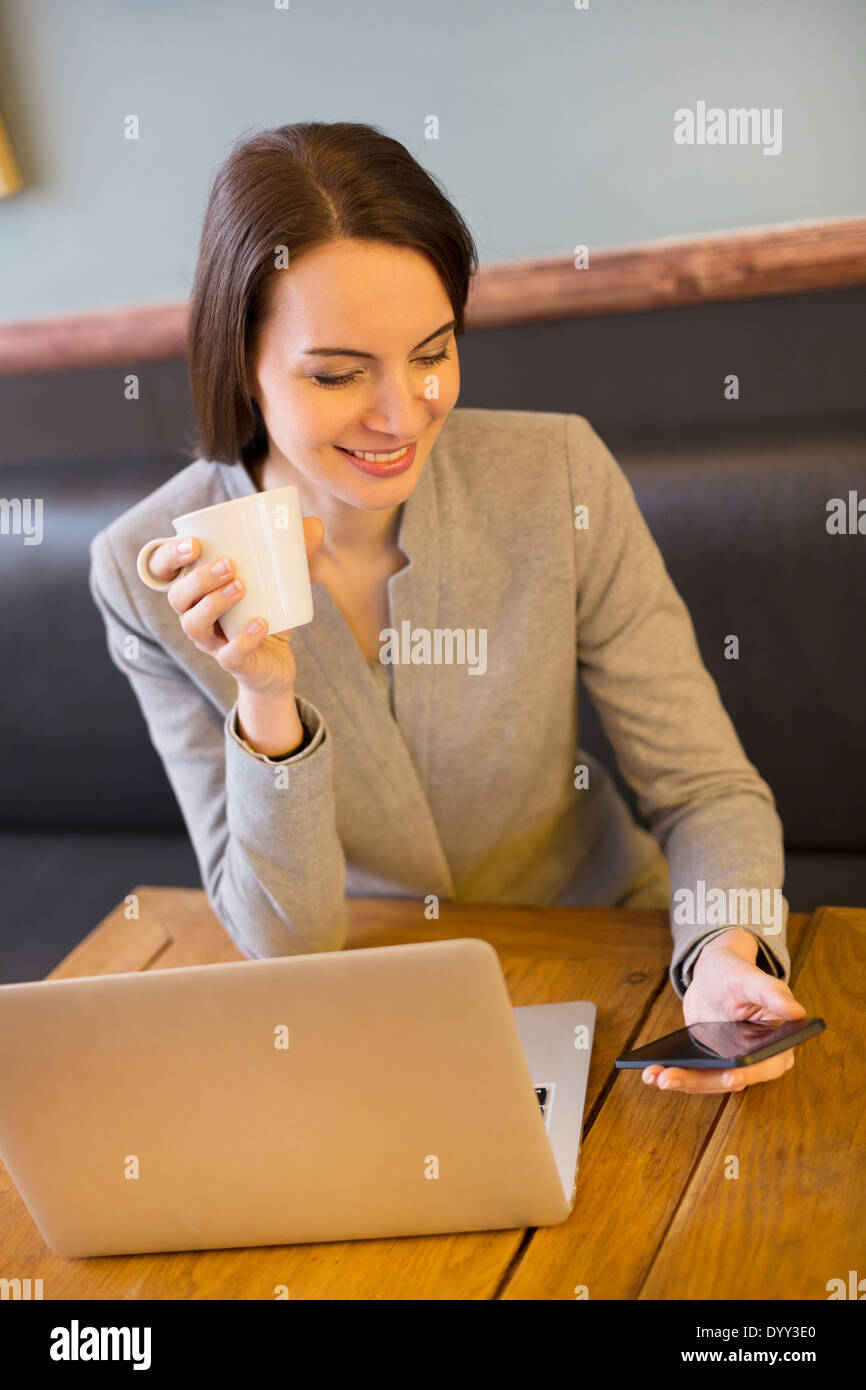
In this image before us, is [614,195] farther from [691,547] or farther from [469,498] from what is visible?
[469,498]

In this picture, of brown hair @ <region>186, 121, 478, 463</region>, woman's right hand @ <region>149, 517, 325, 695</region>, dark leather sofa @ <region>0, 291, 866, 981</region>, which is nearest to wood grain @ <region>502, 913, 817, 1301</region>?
woman's right hand @ <region>149, 517, 325, 695</region>

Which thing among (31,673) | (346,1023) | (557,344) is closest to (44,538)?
(31,673)

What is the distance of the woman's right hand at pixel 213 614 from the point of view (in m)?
0.99

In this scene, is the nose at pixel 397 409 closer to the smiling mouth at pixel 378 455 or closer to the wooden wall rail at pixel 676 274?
the smiling mouth at pixel 378 455

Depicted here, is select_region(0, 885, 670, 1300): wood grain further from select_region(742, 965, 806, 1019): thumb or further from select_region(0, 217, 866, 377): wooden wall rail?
select_region(0, 217, 866, 377): wooden wall rail

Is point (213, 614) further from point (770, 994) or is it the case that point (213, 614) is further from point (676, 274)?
point (676, 274)

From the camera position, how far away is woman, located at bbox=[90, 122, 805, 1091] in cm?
110

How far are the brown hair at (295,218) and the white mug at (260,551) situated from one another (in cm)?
25

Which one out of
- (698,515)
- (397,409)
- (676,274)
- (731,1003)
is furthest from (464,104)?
(731,1003)

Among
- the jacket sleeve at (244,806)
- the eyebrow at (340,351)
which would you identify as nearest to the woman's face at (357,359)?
the eyebrow at (340,351)

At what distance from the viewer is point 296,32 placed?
1.88 metres

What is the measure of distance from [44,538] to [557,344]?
2.70 ft

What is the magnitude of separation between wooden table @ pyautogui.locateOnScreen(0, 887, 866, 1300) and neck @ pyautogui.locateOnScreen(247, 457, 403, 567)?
54 centimetres
